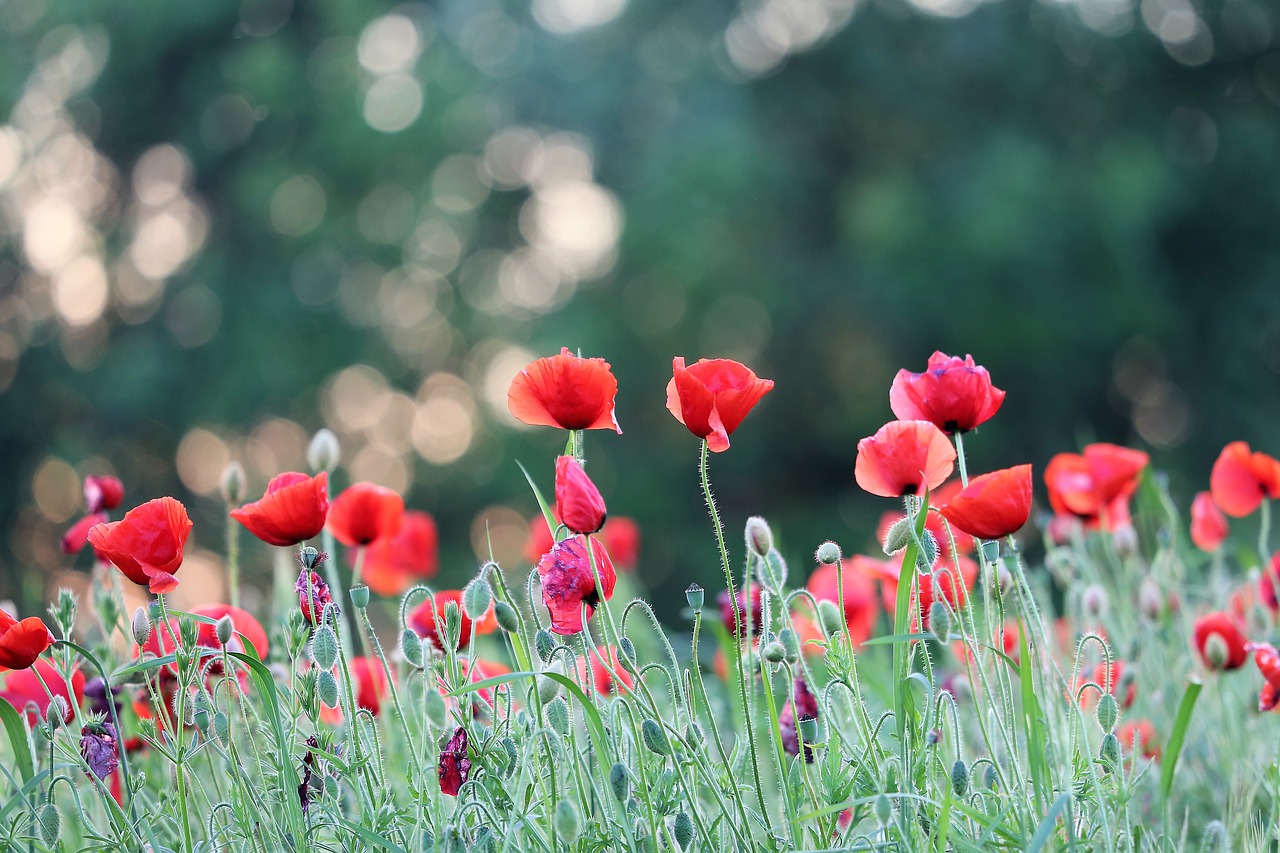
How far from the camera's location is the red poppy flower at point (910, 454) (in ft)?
3.75

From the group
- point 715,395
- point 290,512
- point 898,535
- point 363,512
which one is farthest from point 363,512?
point 898,535

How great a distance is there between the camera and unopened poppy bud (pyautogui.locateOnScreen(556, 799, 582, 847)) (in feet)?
3.25

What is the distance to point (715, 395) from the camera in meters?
1.15

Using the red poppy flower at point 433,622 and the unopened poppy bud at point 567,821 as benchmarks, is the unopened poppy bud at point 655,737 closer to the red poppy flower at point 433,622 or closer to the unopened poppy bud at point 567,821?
the unopened poppy bud at point 567,821

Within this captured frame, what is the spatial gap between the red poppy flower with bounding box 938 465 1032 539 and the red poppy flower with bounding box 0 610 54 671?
2.81 feet

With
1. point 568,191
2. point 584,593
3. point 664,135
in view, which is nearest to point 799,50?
point 664,135

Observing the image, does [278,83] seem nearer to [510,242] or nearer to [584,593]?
[510,242]

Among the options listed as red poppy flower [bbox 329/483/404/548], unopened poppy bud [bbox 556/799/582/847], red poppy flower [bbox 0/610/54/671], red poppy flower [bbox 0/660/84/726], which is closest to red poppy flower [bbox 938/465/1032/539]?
unopened poppy bud [bbox 556/799/582/847]

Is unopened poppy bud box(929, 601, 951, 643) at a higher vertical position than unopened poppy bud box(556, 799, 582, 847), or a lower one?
higher

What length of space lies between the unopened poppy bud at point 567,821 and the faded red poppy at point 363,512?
574 mm

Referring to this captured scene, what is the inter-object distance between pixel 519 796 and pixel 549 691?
10 centimetres

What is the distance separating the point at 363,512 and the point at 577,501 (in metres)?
0.50

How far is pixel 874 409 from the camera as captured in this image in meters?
7.88

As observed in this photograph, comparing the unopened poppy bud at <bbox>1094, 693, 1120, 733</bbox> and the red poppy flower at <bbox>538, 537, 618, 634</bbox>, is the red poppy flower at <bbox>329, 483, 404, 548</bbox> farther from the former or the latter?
the unopened poppy bud at <bbox>1094, 693, 1120, 733</bbox>
